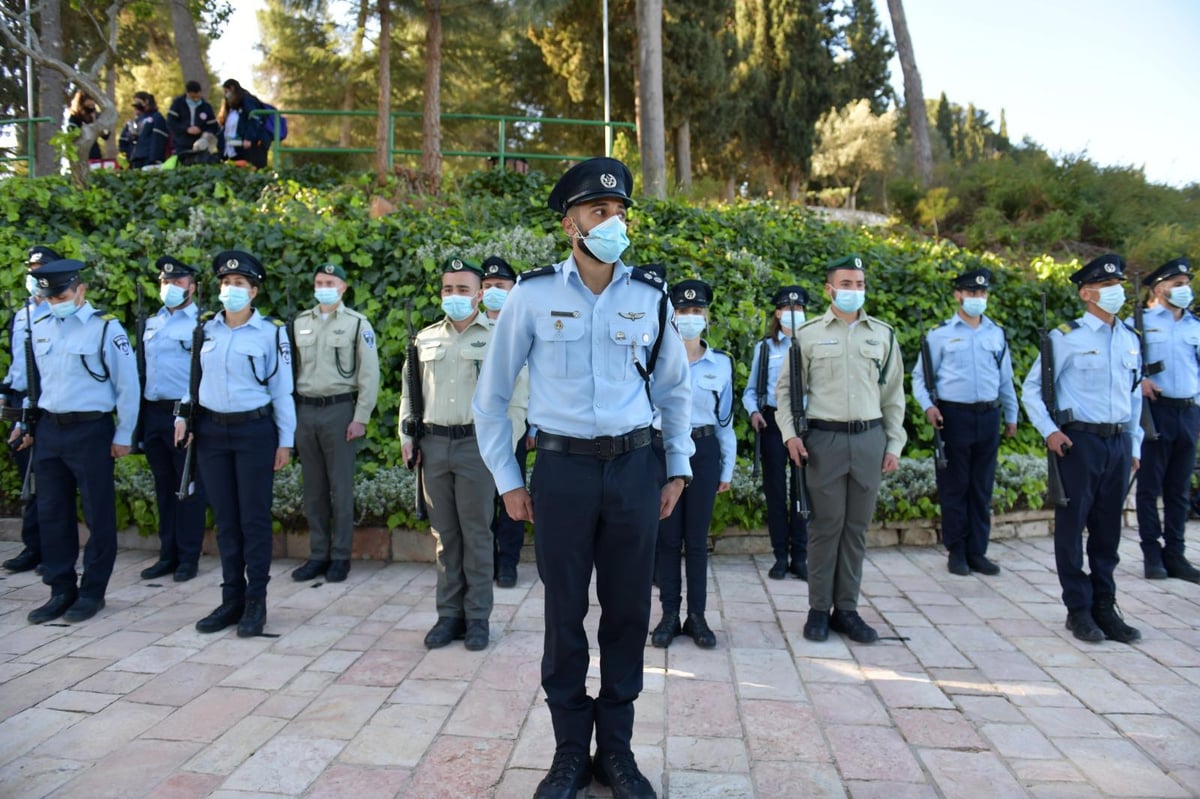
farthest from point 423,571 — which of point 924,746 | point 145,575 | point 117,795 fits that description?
point 924,746

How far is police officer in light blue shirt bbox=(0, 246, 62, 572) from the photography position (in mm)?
5699

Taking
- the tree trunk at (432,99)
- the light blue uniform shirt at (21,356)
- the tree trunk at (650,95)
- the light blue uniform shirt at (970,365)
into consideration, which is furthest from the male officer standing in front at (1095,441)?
the tree trunk at (432,99)

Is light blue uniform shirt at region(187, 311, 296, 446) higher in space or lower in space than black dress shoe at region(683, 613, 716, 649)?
higher

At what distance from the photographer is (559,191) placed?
317 cm

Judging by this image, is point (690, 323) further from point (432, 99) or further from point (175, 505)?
point (432, 99)

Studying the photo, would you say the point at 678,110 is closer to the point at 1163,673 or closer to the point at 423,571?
the point at 423,571

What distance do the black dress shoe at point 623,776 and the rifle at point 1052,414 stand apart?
317 centimetres

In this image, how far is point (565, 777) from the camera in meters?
3.03

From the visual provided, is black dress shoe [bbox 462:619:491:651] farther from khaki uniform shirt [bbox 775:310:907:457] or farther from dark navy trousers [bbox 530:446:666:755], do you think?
khaki uniform shirt [bbox 775:310:907:457]

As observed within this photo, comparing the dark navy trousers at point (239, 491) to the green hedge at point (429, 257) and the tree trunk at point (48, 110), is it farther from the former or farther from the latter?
the tree trunk at point (48, 110)

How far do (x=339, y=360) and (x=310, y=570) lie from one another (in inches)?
62.8

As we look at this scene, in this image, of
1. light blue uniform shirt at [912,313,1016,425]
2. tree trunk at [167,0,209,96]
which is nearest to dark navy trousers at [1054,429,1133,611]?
light blue uniform shirt at [912,313,1016,425]

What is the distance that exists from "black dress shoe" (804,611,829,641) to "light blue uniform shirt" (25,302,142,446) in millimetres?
4468

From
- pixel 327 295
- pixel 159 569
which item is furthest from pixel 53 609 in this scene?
pixel 327 295
